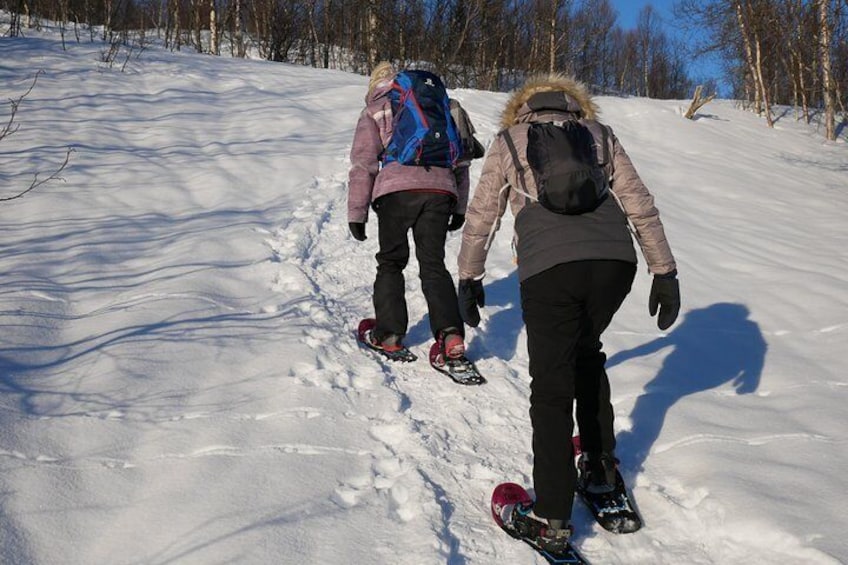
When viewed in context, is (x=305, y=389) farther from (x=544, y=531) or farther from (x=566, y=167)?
(x=566, y=167)

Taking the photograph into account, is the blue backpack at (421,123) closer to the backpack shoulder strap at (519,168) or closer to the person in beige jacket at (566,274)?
the person in beige jacket at (566,274)

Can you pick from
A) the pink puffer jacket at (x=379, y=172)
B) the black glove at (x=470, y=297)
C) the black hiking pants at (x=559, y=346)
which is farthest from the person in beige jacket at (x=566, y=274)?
the pink puffer jacket at (x=379, y=172)

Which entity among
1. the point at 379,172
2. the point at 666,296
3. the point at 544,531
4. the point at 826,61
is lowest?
the point at 544,531

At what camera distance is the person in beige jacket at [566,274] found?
6.64 feet

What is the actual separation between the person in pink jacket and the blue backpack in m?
0.07

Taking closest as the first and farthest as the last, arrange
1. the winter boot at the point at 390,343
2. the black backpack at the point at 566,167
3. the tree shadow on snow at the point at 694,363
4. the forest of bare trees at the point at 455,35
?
the black backpack at the point at 566,167 → the tree shadow on snow at the point at 694,363 → the winter boot at the point at 390,343 → the forest of bare trees at the point at 455,35

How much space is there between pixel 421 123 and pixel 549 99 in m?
1.04

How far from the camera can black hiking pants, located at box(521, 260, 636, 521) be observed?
2.01 meters

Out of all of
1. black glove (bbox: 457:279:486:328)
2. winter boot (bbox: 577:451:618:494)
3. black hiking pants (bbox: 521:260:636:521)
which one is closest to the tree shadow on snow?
winter boot (bbox: 577:451:618:494)

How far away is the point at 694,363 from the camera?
3.93 metres

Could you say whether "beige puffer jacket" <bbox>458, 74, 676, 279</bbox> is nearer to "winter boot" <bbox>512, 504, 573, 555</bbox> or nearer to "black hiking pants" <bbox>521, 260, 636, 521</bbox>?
"black hiking pants" <bbox>521, 260, 636, 521</bbox>

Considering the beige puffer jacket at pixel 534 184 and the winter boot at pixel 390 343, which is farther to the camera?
the winter boot at pixel 390 343

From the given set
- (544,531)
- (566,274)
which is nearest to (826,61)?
(566,274)

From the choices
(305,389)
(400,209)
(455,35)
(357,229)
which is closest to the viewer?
(305,389)
